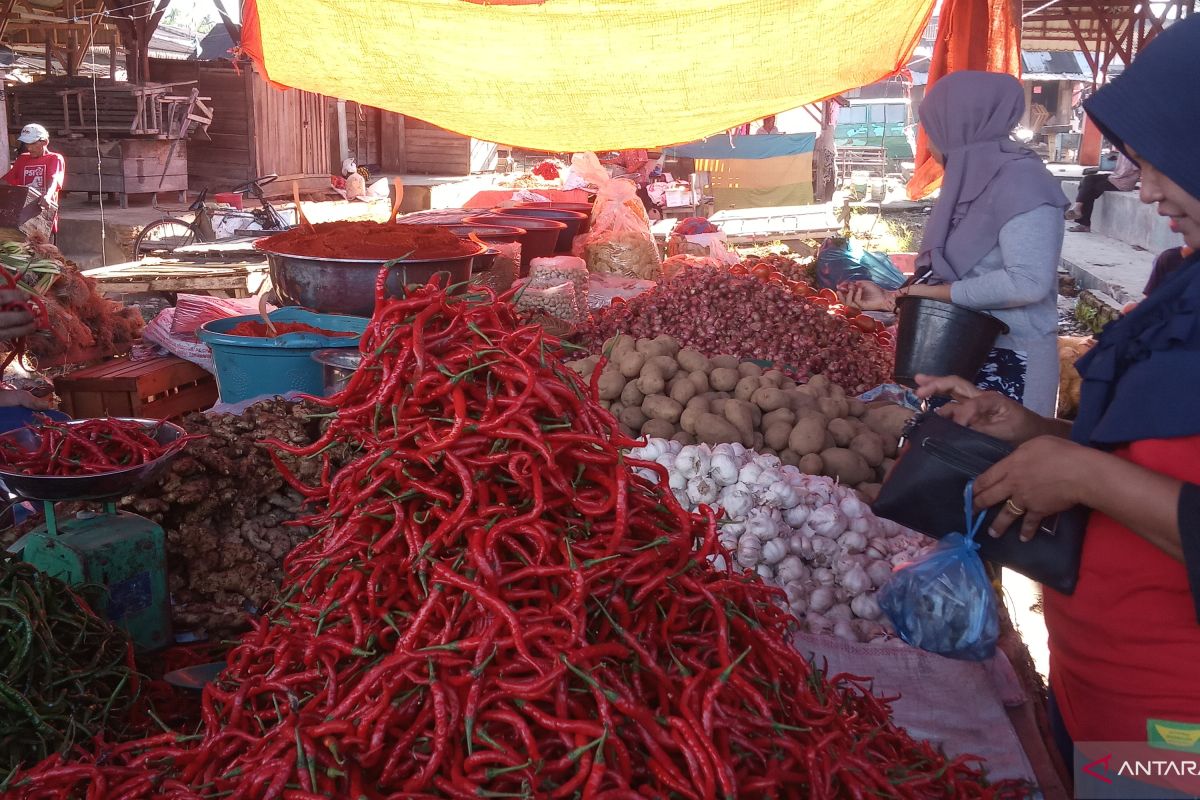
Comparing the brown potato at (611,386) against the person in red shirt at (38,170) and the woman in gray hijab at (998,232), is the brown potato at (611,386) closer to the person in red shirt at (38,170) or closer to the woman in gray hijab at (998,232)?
the woman in gray hijab at (998,232)

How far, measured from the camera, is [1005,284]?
125 inches

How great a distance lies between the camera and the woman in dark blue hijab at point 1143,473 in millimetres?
1471

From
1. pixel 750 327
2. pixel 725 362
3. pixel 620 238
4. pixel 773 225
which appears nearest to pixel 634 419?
pixel 725 362

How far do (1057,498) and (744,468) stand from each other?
149 cm

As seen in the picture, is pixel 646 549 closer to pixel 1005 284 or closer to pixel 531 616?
pixel 531 616

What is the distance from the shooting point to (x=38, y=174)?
9148mm

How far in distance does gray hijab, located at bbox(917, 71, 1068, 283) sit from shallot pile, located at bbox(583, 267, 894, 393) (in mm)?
828

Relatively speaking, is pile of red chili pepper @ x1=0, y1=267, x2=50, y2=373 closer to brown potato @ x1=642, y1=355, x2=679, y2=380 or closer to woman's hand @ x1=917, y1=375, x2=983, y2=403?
brown potato @ x1=642, y1=355, x2=679, y2=380

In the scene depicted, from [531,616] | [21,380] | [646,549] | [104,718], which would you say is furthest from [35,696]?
[21,380]

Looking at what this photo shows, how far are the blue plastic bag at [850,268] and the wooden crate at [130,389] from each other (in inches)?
162

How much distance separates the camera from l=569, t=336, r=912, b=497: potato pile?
341cm

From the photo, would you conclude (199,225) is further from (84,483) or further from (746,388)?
(84,483)

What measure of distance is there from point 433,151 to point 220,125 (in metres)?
4.05

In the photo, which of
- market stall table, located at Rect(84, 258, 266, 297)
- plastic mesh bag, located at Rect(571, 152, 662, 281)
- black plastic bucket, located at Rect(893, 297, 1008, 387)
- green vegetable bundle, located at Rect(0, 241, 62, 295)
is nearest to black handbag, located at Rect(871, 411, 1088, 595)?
black plastic bucket, located at Rect(893, 297, 1008, 387)
